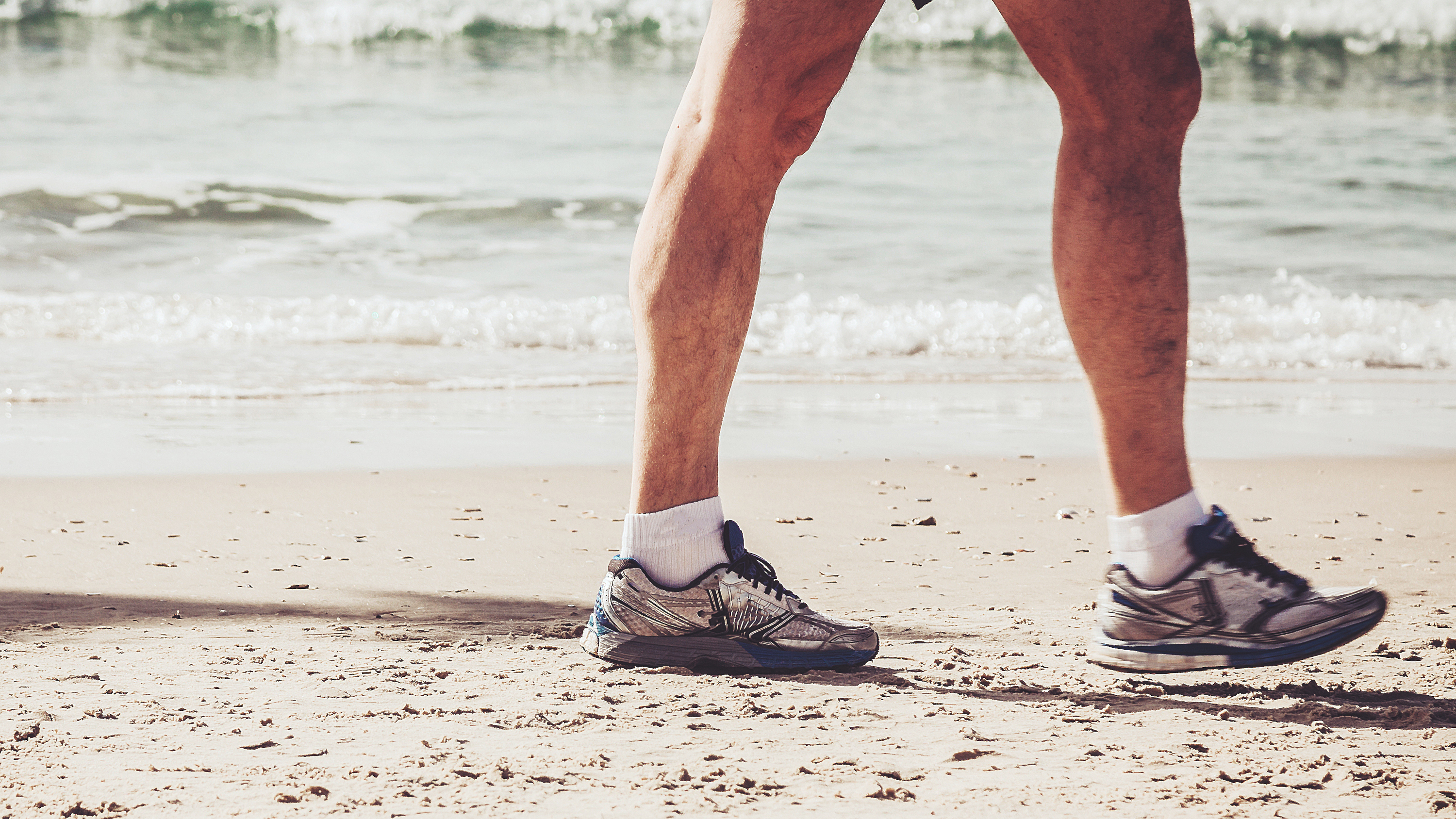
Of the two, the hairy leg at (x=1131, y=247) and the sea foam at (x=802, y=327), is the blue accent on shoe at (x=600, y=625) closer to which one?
the hairy leg at (x=1131, y=247)

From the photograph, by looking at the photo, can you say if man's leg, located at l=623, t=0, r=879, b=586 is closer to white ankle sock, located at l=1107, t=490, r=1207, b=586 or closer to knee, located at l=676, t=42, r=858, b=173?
knee, located at l=676, t=42, r=858, b=173

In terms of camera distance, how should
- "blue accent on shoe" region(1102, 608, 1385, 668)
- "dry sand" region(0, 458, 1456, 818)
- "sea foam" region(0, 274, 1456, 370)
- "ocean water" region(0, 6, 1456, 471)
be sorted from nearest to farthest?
1. "dry sand" region(0, 458, 1456, 818)
2. "blue accent on shoe" region(1102, 608, 1385, 668)
3. "ocean water" region(0, 6, 1456, 471)
4. "sea foam" region(0, 274, 1456, 370)

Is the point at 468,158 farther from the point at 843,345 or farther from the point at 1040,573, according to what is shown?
the point at 1040,573

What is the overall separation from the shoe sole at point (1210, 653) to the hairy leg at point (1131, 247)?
0.54 feet

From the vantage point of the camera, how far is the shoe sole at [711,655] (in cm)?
164

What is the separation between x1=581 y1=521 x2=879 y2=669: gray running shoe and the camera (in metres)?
1.65

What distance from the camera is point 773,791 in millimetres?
1193

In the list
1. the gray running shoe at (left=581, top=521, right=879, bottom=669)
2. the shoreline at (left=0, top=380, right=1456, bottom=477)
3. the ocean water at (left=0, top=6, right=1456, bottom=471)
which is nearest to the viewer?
the gray running shoe at (left=581, top=521, right=879, bottom=669)

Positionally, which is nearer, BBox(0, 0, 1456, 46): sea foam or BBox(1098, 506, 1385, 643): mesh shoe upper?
BBox(1098, 506, 1385, 643): mesh shoe upper

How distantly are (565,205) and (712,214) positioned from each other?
9541 millimetres

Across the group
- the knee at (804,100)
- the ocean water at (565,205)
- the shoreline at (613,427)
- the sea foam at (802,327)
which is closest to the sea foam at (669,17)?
the ocean water at (565,205)

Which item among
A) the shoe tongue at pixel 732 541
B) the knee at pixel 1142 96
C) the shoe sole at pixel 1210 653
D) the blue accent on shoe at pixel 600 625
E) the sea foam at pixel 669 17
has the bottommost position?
the blue accent on shoe at pixel 600 625

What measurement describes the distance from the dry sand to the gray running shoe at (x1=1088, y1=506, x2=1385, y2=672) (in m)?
0.04

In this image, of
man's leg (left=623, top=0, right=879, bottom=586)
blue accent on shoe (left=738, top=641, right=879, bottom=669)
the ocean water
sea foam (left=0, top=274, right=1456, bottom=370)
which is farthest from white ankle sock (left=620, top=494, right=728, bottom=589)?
sea foam (left=0, top=274, right=1456, bottom=370)
